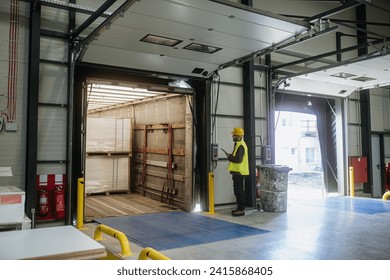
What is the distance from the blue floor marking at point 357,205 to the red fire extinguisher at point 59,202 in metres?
6.84

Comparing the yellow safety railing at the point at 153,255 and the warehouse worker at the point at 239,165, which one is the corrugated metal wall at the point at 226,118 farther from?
the yellow safety railing at the point at 153,255

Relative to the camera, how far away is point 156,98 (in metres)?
10.2

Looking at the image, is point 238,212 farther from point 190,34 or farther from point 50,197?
point 190,34

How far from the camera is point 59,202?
250 inches

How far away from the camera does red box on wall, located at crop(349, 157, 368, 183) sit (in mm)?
11930

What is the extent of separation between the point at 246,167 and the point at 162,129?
309 centimetres

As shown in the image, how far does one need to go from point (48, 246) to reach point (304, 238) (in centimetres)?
472

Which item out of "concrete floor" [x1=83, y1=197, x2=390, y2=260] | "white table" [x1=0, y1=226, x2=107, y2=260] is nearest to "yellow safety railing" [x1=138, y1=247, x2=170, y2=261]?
"white table" [x1=0, y1=226, x2=107, y2=260]

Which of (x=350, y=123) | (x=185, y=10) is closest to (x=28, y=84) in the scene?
(x=185, y=10)

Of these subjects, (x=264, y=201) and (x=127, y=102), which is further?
(x=127, y=102)

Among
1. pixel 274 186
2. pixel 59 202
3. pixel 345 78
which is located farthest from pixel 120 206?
pixel 345 78

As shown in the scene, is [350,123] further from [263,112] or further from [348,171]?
[263,112]

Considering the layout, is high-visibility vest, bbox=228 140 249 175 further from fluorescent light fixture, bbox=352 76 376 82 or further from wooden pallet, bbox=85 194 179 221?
fluorescent light fixture, bbox=352 76 376 82

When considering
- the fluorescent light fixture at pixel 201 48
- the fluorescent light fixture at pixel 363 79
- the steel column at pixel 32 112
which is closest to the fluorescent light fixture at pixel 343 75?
the fluorescent light fixture at pixel 363 79
